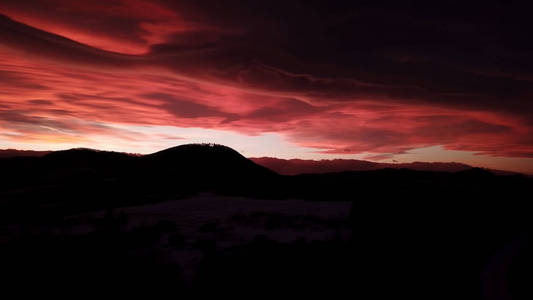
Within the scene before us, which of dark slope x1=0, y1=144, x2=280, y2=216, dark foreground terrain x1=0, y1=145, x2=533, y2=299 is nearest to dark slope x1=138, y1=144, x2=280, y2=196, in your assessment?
dark slope x1=0, y1=144, x2=280, y2=216

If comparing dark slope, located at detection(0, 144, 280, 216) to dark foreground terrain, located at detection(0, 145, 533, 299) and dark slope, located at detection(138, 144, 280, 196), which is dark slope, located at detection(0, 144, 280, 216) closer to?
dark slope, located at detection(138, 144, 280, 196)

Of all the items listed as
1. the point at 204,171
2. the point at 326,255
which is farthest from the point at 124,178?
the point at 326,255

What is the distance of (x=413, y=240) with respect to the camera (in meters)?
6.09

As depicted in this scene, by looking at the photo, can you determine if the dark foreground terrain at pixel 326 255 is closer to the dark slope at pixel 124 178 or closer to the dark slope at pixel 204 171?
the dark slope at pixel 124 178

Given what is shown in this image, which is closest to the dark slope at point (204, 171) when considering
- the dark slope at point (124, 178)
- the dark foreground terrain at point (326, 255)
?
the dark slope at point (124, 178)

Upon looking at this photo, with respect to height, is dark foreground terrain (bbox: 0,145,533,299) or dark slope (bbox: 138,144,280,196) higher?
dark slope (bbox: 138,144,280,196)

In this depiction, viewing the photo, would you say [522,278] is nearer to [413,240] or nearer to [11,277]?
[413,240]

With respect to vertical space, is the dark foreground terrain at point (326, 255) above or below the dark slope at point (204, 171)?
below

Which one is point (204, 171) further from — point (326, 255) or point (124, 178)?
point (326, 255)

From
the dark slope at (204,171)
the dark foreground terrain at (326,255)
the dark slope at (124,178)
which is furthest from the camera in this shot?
the dark slope at (204,171)

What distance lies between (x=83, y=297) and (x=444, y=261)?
602 centimetres

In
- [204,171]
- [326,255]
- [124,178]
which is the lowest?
[326,255]

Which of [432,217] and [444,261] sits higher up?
[432,217]

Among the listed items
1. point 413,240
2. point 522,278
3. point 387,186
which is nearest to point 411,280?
point 413,240
